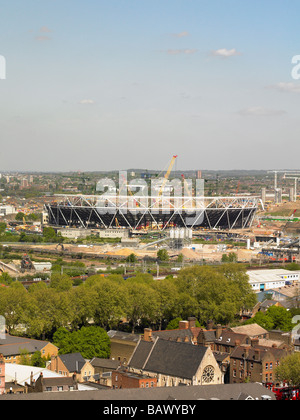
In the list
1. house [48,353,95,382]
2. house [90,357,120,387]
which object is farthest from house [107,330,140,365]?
house [48,353,95,382]

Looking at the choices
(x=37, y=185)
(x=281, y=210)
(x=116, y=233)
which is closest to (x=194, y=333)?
(x=116, y=233)

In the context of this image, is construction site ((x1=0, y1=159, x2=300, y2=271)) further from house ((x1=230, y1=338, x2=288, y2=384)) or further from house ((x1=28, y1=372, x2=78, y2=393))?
house ((x1=28, y1=372, x2=78, y2=393))

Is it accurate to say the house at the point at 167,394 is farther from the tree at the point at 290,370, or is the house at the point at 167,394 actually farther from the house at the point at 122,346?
the house at the point at 122,346

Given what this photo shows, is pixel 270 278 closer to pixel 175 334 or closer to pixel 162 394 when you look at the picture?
pixel 175 334

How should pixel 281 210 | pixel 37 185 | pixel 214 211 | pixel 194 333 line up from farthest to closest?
pixel 37 185 → pixel 281 210 → pixel 214 211 → pixel 194 333

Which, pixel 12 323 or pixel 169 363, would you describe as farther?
pixel 12 323
